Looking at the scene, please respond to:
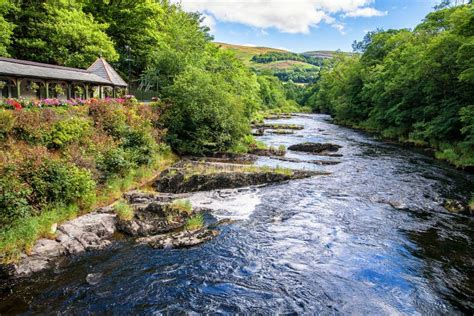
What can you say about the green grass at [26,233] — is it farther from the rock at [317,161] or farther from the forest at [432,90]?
the forest at [432,90]

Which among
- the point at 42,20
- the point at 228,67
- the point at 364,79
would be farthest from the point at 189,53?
the point at 364,79

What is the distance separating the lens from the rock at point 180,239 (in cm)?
1355

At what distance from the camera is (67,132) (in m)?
18.7

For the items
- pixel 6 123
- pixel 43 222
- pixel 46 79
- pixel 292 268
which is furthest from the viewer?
pixel 46 79

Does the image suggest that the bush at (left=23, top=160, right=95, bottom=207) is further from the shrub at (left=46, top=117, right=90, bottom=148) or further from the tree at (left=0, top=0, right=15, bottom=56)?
the tree at (left=0, top=0, right=15, bottom=56)

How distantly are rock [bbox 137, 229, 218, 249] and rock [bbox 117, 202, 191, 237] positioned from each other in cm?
70

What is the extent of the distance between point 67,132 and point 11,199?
689 cm

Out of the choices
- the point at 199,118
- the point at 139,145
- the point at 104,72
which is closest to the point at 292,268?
the point at 139,145

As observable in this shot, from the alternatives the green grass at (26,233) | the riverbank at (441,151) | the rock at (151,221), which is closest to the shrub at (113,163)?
the rock at (151,221)

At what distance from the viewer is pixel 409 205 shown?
18.5 m

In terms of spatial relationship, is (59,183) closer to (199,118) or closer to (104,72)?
(199,118)

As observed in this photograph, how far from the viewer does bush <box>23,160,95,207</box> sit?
14273 mm

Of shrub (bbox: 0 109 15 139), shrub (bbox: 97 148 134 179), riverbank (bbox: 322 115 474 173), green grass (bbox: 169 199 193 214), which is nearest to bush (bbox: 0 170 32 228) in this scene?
shrub (bbox: 0 109 15 139)

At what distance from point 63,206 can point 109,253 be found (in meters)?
3.93
